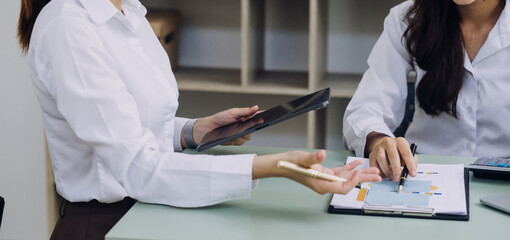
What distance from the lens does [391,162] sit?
122cm

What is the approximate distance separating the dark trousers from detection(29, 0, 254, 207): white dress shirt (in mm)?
26

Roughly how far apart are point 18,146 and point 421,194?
73.2 inches

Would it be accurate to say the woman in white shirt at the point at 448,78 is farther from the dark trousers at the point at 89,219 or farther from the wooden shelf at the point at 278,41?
the wooden shelf at the point at 278,41

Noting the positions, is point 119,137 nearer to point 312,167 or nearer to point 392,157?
point 312,167

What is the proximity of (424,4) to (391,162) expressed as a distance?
25.2 inches

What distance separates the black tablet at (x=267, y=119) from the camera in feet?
3.59

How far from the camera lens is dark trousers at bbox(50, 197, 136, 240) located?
1.21 meters

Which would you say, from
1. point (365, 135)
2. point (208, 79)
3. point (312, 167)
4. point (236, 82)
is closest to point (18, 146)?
point (208, 79)

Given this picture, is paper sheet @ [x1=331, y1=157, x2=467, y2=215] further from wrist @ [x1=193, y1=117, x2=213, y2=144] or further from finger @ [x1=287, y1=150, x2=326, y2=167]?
wrist @ [x1=193, y1=117, x2=213, y2=144]

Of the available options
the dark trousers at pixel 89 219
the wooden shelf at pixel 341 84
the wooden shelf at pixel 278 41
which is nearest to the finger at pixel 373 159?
the dark trousers at pixel 89 219

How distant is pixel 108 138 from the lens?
1.08 meters

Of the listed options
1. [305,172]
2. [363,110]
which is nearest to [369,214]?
[305,172]

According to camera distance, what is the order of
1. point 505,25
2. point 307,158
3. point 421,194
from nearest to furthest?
point 307,158 → point 421,194 → point 505,25

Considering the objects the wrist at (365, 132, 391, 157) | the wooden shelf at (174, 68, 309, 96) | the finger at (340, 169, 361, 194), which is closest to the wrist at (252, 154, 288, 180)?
the finger at (340, 169, 361, 194)
